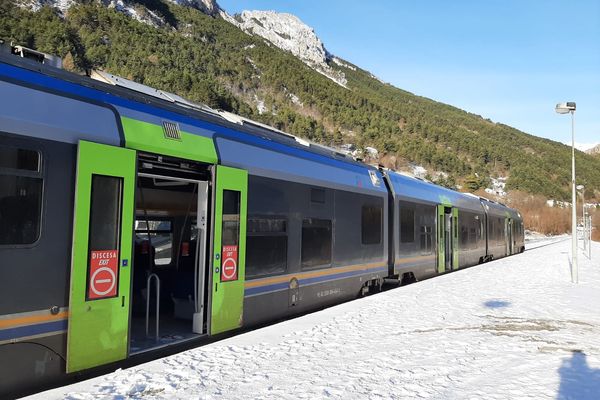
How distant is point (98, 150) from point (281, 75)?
107m

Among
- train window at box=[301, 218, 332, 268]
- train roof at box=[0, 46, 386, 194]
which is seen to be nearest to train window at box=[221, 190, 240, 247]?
train roof at box=[0, 46, 386, 194]

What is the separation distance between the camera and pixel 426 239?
47.7 feet

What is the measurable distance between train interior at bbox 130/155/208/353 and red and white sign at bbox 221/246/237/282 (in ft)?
2.65

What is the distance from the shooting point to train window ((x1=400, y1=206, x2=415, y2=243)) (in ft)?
42.0

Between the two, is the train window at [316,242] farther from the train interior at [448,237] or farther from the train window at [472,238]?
the train window at [472,238]

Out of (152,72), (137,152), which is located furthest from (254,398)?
(152,72)

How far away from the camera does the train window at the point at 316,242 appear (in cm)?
850

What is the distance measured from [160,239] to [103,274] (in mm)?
4017

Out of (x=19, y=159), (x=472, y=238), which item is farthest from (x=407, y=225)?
(x=19, y=159)

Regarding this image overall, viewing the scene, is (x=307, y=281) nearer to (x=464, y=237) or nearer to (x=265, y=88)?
(x=464, y=237)

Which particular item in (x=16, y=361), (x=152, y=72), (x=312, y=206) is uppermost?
(x=152, y=72)

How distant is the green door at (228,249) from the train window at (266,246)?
0.22m

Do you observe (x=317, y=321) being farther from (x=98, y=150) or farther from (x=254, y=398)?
(x=98, y=150)

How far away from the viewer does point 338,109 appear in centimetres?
10369
